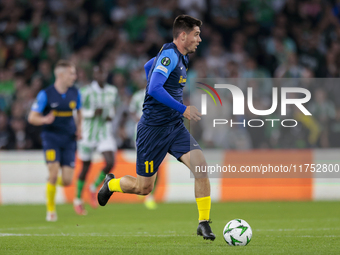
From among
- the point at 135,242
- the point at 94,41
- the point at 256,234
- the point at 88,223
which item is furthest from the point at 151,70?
the point at 94,41

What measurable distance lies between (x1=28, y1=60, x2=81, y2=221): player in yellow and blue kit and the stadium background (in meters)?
3.45

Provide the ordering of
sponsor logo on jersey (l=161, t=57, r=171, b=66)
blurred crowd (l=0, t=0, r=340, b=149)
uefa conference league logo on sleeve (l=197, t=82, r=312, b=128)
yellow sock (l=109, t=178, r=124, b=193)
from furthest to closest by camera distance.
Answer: blurred crowd (l=0, t=0, r=340, b=149), uefa conference league logo on sleeve (l=197, t=82, r=312, b=128), yellow sock (l=109, t=178, r=124, b=193), sponsor logo on jersey (l=161, t=57, r=171, b=66)

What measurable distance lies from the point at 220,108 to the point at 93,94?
3325mm

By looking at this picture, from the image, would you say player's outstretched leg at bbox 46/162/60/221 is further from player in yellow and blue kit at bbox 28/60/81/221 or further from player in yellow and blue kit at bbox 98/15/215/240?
player in yellow and blue kit at bbox 98/15/215/240

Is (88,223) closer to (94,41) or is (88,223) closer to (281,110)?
(281,110)

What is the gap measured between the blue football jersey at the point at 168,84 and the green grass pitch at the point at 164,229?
4.48 feet

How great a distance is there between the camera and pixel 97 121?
11367 mm

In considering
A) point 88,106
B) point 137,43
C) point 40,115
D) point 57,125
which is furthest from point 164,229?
point 137,43

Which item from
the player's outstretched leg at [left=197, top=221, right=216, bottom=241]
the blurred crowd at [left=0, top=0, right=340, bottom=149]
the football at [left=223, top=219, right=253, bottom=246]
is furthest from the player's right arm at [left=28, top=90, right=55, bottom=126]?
the blurred crowd at [left=0, top=0, right=340, bottom=149]

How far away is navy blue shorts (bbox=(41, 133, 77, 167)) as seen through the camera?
932 centimetres

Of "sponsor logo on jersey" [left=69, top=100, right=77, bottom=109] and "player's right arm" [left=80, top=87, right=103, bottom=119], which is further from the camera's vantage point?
"player's right arm" [left=80, top=87, right=103, bottom=119]

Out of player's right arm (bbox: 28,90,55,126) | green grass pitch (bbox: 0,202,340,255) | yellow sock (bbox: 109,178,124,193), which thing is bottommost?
green grass pitch (bbox: 0,202,340,255)

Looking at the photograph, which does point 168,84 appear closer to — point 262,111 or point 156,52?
point 262,111

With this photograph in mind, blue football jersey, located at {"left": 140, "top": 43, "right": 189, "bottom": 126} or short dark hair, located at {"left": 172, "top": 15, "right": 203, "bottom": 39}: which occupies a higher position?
short dark hair, located at {"left": 172, "top": 15, "right": 203, "bottom": 39}
